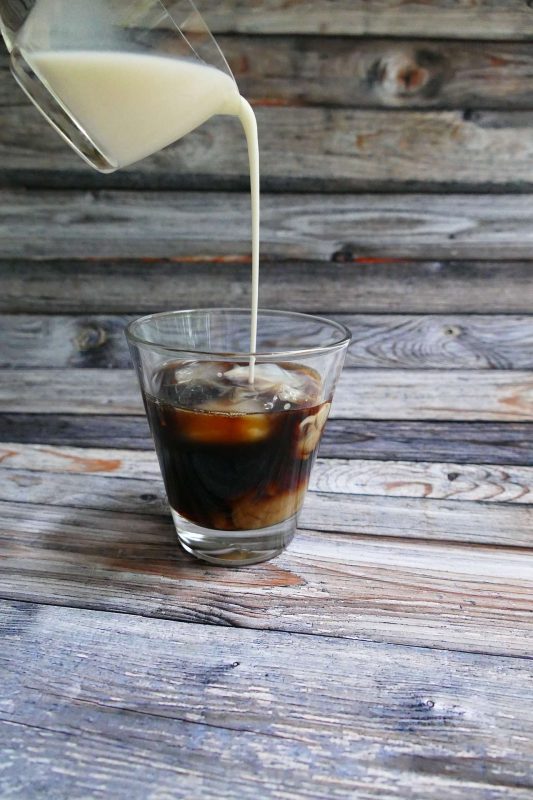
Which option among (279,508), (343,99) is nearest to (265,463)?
(279,508)

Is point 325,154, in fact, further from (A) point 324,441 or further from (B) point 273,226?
(A) point 324,441

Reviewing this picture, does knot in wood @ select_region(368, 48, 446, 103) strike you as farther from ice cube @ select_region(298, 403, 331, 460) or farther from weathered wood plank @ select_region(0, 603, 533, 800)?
weathered wood plank @ select_region(0, 603, 533, 800)

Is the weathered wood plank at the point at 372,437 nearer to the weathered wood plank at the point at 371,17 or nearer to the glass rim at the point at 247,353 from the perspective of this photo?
the glass rim at the point at 247,353

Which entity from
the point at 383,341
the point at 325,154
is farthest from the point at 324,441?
the point at 325,154

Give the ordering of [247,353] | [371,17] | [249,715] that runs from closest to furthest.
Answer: [249,715]
[247,353]
[371,17]

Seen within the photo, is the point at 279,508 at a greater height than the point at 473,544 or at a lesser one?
greater

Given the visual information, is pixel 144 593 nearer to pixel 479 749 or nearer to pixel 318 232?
pixel 479 749
